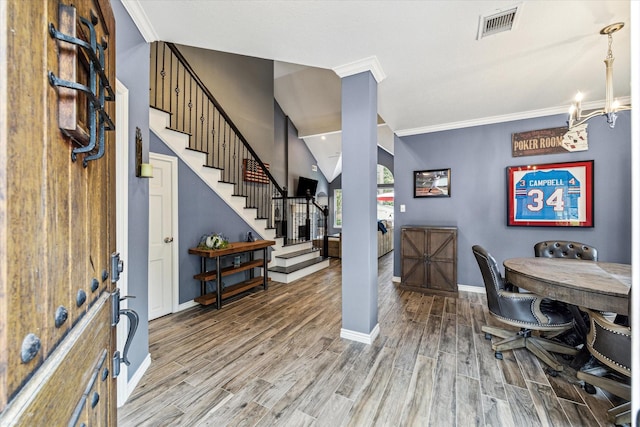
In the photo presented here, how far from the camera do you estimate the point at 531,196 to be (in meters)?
3.80

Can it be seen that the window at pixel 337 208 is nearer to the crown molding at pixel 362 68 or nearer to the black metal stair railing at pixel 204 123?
the black metal stair railing at pixel 204 123

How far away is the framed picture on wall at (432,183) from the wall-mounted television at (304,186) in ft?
13.4

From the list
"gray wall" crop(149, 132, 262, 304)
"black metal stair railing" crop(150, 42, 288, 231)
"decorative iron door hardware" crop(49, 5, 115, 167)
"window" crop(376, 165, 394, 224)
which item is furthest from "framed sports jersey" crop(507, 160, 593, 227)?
"window" crop(376, 165, 394, 224)

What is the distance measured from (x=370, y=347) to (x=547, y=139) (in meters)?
3.81

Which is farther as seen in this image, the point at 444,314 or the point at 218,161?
the point at 218,161

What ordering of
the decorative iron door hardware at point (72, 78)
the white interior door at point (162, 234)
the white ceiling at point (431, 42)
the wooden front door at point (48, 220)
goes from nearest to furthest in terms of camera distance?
the wooden front door at point (48, 220)
the decorative iron door hardware at point (72, 78)
the white ceiling at point (431, 42)
the white interior door at point (162, 234)

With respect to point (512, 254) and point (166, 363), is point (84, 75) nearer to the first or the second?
point (166, 363)

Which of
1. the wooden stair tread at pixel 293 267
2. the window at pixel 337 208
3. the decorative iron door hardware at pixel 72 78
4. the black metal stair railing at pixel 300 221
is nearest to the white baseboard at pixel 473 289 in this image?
the wooden stair tread at pixel 293 267

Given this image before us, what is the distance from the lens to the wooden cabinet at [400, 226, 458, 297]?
13.1 ft

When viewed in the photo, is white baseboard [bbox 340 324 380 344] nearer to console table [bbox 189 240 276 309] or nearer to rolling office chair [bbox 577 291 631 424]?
rolling office chair [bbox 577 291 631 424]

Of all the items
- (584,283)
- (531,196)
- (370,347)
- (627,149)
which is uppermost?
(627,149)

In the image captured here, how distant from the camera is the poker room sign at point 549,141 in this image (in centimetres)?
358

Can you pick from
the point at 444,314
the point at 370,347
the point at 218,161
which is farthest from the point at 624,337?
the point at 218,161

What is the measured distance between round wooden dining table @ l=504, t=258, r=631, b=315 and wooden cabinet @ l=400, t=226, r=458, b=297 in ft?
4.88
